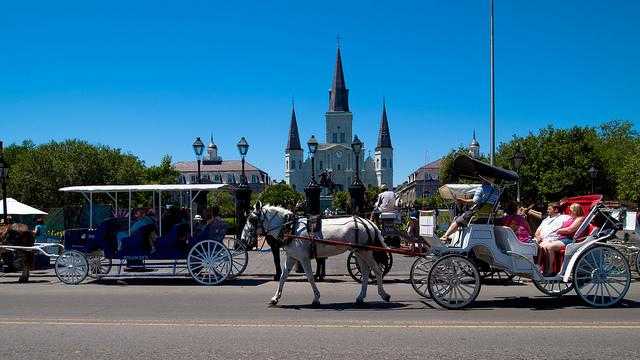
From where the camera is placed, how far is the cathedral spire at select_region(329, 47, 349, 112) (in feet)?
469

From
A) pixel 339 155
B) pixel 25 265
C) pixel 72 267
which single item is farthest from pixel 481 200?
pixel 339 155

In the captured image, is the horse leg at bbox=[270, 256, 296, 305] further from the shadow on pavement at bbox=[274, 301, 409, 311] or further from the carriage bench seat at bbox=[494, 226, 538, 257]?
the carriage bench seat at bbox=[494, 226, 538, 257]

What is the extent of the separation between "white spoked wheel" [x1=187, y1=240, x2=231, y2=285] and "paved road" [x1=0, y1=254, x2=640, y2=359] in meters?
1.15

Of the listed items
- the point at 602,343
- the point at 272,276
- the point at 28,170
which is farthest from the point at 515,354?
the point at 28,170

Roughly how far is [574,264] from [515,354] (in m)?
3.74

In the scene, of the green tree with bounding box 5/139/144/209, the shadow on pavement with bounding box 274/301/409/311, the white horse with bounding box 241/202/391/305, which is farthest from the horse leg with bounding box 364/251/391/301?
the green tree with bounding box 5/139/144/209

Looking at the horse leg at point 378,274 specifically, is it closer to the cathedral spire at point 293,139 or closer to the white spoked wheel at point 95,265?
the white spoked wheel at point 95,265

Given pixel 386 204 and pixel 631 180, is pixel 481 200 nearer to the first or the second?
pixel 386 204

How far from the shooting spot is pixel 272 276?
15969 millimetres

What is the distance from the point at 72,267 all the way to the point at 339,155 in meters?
151

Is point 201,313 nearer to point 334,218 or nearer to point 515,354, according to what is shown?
point 334,218

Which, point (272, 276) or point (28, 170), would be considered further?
point (28, 170)

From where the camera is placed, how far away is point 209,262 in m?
13.8

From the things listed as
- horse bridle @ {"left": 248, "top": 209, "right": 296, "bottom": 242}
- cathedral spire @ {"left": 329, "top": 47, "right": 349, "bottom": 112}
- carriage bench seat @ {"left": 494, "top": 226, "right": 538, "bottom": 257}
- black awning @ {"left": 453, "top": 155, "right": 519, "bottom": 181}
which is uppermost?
cathedral spire @ {"left": 329, "top": 47, "right": 349, "bottom": 112}
